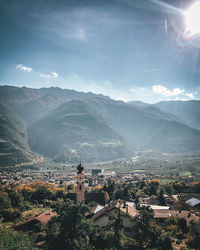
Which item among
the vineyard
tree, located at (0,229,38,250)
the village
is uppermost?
tree, located at (0,229,38,250)

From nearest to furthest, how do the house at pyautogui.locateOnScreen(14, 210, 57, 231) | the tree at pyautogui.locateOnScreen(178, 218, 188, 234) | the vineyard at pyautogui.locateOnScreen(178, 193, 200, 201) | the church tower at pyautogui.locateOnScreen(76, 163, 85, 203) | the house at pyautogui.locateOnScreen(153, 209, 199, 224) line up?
the tree at pyautogui.locateOnScreen(178, 218, 188, 234), the house at pyautogui.locateOnScreen(14, 210, 57, 231), the house at pyautogui.locateOnScreen(153, 209, 199, 224), the church tower at pyautogui.locateOnScreen(76, 163, 85, 203), the vineyard at pyautogui.locateOnScreen(178, 193, 200, 201)

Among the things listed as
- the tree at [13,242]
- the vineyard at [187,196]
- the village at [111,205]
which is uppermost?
the tree at [13,242]

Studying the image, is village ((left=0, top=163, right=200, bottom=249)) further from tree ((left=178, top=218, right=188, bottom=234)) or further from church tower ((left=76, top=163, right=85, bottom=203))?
tree ((left=178, top=218, right=188, bottom=234))

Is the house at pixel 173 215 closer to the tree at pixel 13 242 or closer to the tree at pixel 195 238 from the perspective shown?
the tree at pixel 195 238

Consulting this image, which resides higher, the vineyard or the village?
the village

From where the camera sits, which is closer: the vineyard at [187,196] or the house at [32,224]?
the house at [32,224]

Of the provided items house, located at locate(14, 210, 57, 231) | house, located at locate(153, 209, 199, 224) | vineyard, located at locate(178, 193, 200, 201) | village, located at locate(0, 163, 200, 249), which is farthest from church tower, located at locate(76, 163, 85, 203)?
vineyard, located at locate(178, 193, 200, 201)

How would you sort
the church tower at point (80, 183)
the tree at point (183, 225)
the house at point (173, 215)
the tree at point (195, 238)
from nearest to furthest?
the tree at point (195, 238), the tree at point (183, 225), the house at point (173, 215), the church tower at point (80, 183)

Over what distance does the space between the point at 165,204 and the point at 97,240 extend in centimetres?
4231

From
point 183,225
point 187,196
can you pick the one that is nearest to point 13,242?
point 183,225

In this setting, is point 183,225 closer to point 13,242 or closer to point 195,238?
point 195,238

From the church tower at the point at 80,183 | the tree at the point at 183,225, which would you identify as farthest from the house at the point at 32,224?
the tree at the point at 183,225

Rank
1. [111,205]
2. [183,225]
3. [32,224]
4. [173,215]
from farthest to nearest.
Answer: [111,205] → [173,215] → [32,224] → [183,225]

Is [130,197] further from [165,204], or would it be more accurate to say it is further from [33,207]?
[33,207]
